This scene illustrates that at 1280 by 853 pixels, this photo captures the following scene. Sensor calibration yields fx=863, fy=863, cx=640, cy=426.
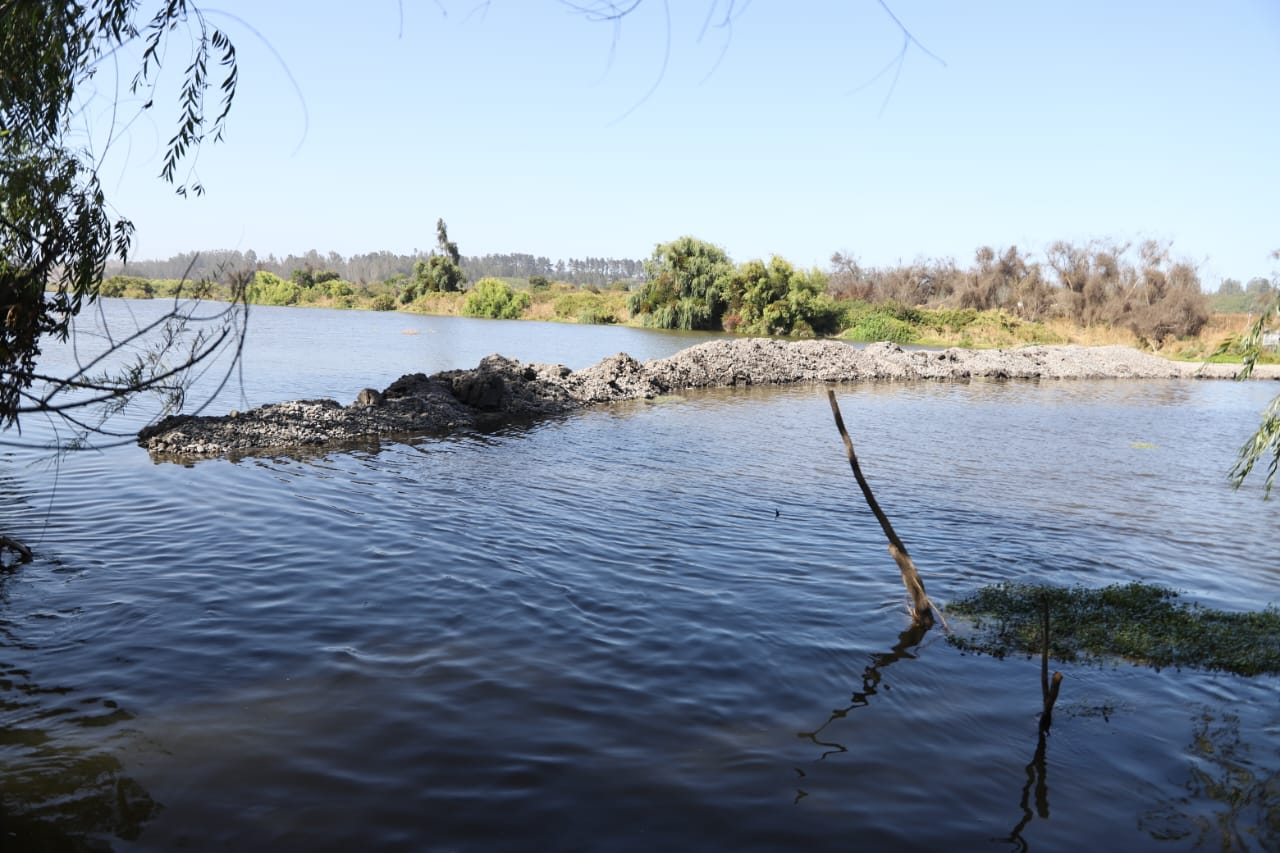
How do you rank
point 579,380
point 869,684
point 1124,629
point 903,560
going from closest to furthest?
point 869,684 → point 903,560 → point 1124,629 → point 579,380

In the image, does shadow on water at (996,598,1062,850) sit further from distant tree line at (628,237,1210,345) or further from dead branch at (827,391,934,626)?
distant tree line at (628,237,1210,345)

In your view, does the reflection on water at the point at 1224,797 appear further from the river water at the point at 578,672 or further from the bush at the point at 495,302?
the bush at the point at 495,302

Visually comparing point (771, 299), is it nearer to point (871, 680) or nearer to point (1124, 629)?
point (1124, 629)

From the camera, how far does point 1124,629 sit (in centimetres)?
780

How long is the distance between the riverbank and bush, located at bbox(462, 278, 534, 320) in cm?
5036

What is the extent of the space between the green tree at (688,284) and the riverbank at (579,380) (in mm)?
23539

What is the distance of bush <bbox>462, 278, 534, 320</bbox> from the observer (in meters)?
81.9

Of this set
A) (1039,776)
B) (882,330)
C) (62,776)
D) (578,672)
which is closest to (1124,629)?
(1039,776)

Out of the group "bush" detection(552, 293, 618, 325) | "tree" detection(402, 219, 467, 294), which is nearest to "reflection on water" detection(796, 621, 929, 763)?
"bush" detection(552, 293, 618, 325)

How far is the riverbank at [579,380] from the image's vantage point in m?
15.3

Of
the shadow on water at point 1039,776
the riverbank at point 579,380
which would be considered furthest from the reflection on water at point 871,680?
the riverbank at point 579,380

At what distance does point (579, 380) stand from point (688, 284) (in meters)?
→ 38.0

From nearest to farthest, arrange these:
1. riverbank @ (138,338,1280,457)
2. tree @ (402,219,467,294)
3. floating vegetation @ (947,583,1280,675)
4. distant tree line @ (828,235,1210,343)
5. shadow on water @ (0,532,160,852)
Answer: shadow on water @ (0,532,160,852), floating vegetation @ (947,583,1280,675), riverbank @ (138,338,1280,457), distant tree line @ (828,235,1210,343), tree @ (402,219,467,294)

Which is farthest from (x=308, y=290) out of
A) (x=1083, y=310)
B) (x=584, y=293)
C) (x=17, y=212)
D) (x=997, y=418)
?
(x=17, y=212)
